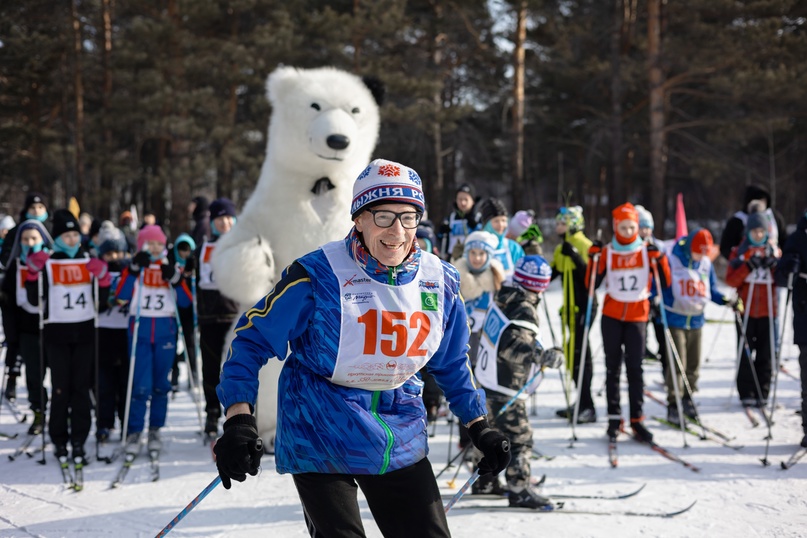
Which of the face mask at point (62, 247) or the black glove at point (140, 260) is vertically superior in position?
the face mask at point (62, 247)

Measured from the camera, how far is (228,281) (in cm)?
484

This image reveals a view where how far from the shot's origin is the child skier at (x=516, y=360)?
4.07 m

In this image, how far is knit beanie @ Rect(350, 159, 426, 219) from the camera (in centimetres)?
228

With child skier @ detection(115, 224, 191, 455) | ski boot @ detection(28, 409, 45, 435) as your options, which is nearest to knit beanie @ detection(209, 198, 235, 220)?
child skier @ detection(115, 224, 191, 455)

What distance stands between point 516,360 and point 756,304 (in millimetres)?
3696

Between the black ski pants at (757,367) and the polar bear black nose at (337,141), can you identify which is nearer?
the polar bear black nose at (337,141)

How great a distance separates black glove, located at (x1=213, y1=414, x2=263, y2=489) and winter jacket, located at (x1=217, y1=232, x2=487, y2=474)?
0.08 meters

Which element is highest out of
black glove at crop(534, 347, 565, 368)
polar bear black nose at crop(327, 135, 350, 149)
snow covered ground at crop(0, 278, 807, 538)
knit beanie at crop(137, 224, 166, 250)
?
polar bear black nose at crop(327, 135, 350, 149)

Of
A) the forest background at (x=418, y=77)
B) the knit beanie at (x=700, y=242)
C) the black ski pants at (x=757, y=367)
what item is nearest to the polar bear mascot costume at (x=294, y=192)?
the knit beanie at (x=700, y=242)

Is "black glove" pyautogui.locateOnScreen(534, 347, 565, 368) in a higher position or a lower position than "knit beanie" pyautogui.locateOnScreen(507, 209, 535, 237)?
lower

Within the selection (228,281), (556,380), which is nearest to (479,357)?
(228,281)

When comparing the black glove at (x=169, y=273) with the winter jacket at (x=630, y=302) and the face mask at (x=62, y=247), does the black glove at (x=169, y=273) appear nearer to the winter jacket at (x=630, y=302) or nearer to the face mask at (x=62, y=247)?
the face mask at (x=62, y=247)

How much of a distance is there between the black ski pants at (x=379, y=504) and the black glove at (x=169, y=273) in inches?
132

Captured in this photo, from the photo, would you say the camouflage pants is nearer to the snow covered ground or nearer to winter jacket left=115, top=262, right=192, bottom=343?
the snow covered ground
